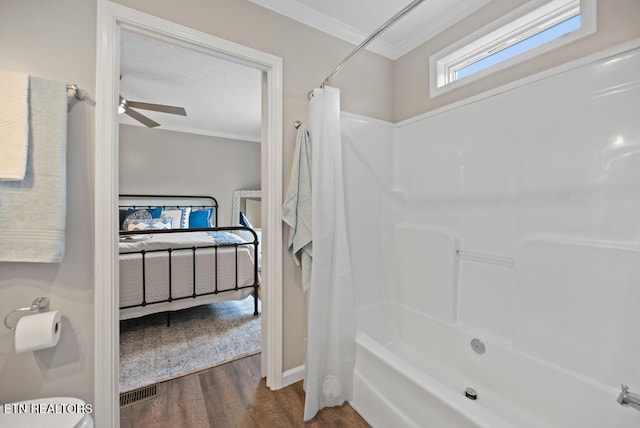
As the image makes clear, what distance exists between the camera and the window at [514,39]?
4.57 ft

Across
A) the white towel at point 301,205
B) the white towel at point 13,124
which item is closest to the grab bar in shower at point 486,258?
the white towel at point 301,205

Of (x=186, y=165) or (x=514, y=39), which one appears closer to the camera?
(x=514, y=39)

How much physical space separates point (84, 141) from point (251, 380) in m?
1.72

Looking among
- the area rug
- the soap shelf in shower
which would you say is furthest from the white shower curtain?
the area rug

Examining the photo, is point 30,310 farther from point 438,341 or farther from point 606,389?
point 606,389

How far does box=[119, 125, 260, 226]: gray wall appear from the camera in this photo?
439 centimetres

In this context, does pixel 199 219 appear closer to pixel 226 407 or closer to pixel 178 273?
pixel 178 273

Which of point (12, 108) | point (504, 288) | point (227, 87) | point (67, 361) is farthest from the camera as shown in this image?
point (227, 87)

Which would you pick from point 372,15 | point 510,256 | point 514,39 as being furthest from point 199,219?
point 514,39

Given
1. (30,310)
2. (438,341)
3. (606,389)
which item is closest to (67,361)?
(30,310)

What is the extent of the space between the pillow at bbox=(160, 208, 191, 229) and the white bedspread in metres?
1.57

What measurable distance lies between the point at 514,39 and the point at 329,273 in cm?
186

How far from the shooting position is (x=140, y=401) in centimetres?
164

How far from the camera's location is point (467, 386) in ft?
5.23
